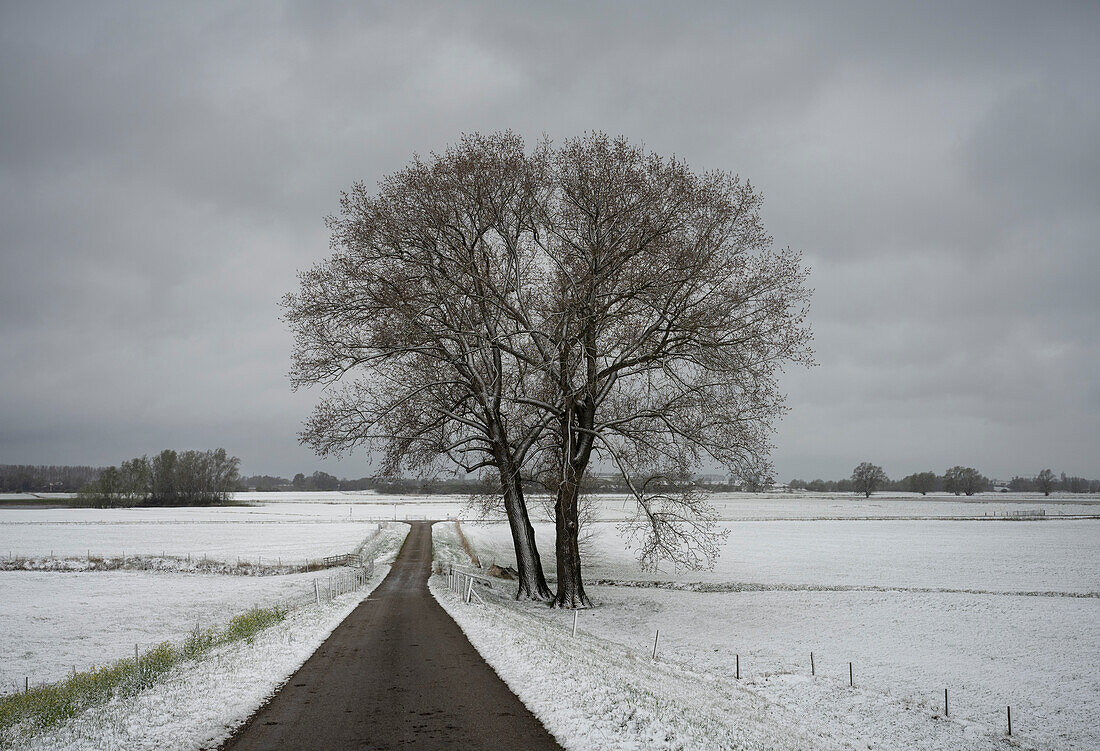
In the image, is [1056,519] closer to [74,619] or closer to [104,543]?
[74,619]

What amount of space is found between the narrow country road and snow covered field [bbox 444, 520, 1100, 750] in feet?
19.4

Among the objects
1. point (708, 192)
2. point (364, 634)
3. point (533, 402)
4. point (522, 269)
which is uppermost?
point (708, 192)

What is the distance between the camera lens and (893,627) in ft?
73.8

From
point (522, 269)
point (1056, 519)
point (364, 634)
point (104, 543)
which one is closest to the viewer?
point (364, 634)

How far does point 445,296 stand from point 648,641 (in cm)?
1208

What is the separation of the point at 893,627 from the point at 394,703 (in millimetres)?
19579

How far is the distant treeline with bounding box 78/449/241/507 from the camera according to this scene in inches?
5332

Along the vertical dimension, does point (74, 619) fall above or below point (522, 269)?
below

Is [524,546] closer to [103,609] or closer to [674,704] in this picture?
[674,704]

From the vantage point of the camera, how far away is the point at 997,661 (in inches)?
718

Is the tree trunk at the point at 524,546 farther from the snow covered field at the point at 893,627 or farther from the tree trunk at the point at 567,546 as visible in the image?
the snow covered field at the point at 893,627

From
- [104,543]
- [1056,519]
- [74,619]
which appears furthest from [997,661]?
[1056,519]

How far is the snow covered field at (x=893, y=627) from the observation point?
47.2ft

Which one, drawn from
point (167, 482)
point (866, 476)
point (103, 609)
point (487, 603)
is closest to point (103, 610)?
point (103, 609)
